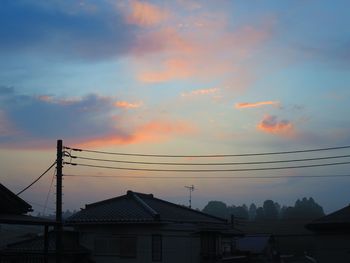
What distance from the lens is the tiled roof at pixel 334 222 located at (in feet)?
104

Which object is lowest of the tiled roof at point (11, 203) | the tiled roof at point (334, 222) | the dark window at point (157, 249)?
the dark window at point (157, 249)

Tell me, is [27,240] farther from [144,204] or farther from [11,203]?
[11,203]

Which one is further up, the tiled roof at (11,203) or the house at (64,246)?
the tiled roof at (11,203)

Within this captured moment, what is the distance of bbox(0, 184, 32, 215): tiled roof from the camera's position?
843 inches

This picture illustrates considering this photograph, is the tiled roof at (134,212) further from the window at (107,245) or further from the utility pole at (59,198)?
the utility pole at (59,198)

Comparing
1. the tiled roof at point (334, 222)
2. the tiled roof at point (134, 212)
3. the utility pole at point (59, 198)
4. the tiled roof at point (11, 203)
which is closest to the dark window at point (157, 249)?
the tiled roof at point (134, 212)

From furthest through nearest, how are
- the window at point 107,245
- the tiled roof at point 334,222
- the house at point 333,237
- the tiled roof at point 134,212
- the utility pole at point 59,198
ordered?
the window at point 107,245
the tiled roof at point 134,212
the house at point 333,237
the tiled roof at point 334,222
the utility pole at point 59,198

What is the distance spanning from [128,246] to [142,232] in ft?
5.01

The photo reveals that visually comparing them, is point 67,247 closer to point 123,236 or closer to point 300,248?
point 123,236

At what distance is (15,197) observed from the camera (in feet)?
71.9

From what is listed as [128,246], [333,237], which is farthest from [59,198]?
[333,237]

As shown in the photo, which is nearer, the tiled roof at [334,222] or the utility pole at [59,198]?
the utility pole at [59,198]

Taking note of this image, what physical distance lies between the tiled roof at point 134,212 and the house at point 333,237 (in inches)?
393

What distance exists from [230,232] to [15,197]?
82.3 ft
